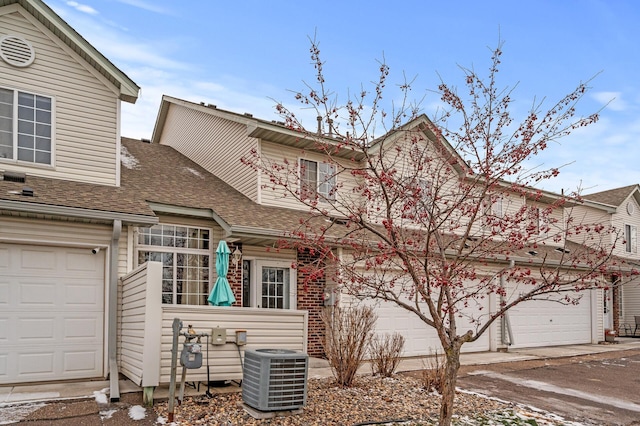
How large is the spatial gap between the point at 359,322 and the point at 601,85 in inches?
196

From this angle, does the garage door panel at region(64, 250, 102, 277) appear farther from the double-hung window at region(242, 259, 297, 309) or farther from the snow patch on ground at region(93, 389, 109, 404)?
the double-hung window at region(242, 259, 297, 309)

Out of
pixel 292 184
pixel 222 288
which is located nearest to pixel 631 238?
pixel 292 184

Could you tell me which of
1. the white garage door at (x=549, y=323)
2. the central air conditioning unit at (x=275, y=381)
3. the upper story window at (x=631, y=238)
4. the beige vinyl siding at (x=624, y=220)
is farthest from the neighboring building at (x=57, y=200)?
the upper story window at (x=631, y=238)

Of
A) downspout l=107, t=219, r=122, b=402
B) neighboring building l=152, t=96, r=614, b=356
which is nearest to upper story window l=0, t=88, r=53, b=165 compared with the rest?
downspout l=107, t=219, r=122, b=402

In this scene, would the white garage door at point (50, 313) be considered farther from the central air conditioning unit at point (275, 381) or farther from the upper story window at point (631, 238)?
the upper story window at point (631, 238)

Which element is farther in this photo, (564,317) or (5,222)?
(564,317)

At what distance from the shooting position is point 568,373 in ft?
36.9

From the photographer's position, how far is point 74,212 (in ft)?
26.5

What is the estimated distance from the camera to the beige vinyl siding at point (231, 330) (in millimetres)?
7188

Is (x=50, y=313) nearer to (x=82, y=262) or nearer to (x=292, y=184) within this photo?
(x=82, y=262)

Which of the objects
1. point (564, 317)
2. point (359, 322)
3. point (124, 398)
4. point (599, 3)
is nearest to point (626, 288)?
point (564, 317)

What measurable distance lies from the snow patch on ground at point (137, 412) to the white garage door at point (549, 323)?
11775 millimetres

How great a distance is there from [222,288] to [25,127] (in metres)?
4.50

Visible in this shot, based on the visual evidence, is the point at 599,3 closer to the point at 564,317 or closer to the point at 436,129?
the point at 436,129
